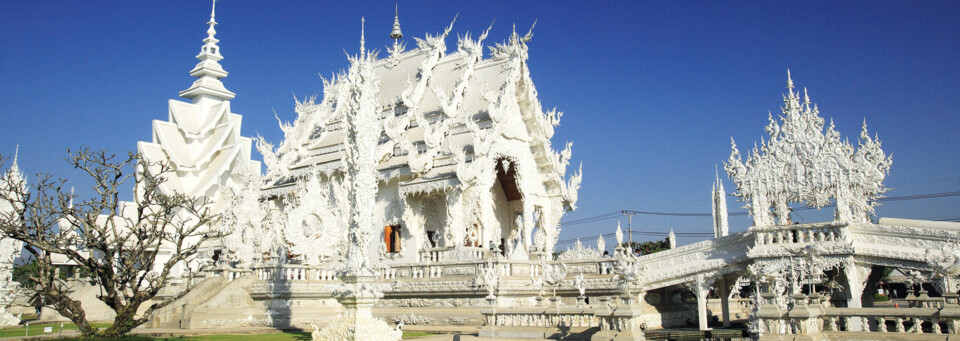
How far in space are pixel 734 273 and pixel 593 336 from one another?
585cm

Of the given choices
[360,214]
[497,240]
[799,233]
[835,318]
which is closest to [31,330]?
[360,214]

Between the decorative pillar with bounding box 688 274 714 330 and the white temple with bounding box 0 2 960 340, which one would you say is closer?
the white temple with bounding box 0 2 960 340

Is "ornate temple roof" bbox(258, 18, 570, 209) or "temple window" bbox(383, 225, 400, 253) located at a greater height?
"ornate temple roof" bbox(258, 18, 570, 209)

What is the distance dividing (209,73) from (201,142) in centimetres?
464

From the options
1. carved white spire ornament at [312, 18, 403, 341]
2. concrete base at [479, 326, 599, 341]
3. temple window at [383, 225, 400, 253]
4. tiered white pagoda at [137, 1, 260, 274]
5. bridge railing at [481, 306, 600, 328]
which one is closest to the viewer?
carved white spire ornament at [312, 18, 403, 341]

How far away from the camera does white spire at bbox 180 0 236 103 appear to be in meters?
39.8

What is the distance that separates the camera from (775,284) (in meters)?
14.7

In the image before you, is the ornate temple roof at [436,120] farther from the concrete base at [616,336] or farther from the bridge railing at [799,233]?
the concrete base at [616,336]

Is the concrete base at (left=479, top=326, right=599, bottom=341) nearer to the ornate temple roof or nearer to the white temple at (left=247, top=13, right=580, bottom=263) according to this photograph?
the white temple at (left=247, top=13, right=580, bottom=263)

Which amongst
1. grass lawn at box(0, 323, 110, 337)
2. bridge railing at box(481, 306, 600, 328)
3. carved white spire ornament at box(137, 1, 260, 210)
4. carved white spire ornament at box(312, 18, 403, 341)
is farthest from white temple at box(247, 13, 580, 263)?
carved white spire ornament at box(137, 1, 260, 210)

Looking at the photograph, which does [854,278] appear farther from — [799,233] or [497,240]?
[497,240]

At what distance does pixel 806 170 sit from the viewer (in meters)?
16.3

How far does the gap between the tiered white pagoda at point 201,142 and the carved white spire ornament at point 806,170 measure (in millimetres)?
25759

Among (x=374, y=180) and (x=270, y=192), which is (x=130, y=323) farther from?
(x=270, y=192)
